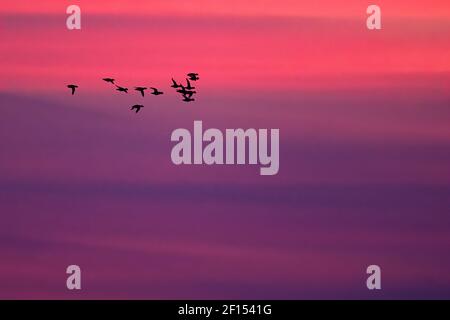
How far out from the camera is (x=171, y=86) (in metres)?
7.49

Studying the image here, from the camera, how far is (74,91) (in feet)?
24.7
